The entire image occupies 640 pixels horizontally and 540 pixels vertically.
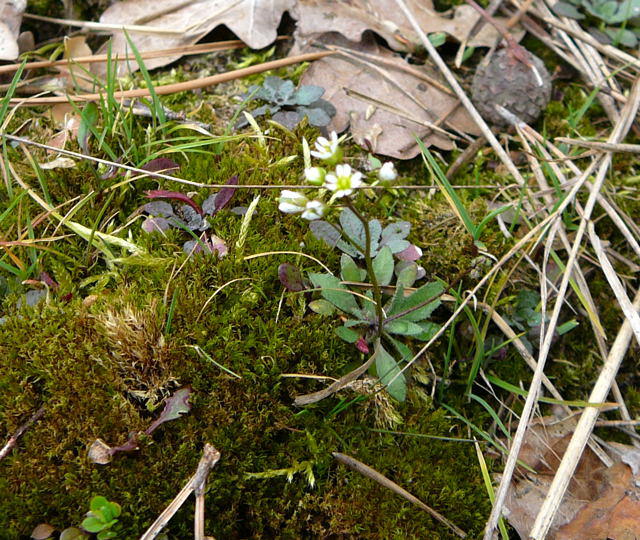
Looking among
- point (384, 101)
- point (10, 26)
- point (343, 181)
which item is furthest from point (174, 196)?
point (10, 26)

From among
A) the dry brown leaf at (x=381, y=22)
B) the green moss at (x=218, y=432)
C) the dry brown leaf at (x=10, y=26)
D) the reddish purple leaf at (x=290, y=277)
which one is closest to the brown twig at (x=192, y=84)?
the dry brown leaf at (x=381, y=22)

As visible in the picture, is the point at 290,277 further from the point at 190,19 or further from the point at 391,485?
the point at 190,19

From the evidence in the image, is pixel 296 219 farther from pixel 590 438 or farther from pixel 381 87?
pixel 590 438

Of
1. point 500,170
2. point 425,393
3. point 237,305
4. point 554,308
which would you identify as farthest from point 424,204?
point 237,305

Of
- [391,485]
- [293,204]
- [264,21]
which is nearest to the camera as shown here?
[293,204]

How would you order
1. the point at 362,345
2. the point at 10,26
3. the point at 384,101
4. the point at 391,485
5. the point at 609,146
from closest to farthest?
the point at 391,485
the point at 362,345
the point at 609,146
the point at 10,26
the point at 384,101

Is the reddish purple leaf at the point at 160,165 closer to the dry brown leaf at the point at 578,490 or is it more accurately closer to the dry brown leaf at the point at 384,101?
the dry brown leaf at the point at 384,101

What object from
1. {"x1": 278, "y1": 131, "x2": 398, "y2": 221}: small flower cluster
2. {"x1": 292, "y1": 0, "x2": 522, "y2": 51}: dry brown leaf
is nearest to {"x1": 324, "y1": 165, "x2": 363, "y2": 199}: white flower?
{"x1": 278, "y1": 131, "x2": 398, "y2": 221}: small flower cluster
